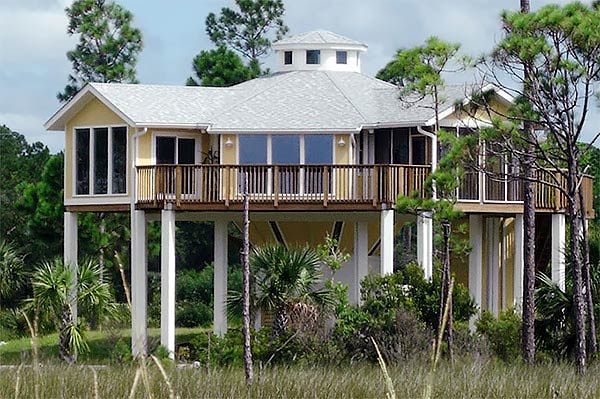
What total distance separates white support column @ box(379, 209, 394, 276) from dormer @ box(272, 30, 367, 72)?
7.67 meters

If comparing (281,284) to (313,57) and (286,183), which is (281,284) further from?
(313,57)

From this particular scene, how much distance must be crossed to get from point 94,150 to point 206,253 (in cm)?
1876

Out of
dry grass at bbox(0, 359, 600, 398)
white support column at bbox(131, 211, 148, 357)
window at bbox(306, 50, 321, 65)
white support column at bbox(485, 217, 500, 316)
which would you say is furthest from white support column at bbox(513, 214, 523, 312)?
dry grass at bbox(0, 359, 600, 398)

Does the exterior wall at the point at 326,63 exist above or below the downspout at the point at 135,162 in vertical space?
above

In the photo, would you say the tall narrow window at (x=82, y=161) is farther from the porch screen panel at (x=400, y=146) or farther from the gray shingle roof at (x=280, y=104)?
the porch screen panel at (x=400, y=146)

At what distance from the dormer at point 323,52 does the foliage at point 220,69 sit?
1109cm

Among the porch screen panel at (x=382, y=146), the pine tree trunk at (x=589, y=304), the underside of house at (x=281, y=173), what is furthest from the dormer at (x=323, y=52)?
the pine tree trunk at (x=589, y=304)

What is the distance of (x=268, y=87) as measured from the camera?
36.8 metres

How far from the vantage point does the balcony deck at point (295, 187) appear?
31.2 m

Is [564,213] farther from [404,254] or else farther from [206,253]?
[206,253]

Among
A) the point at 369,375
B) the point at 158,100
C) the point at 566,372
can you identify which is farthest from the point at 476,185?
the point at 369,375

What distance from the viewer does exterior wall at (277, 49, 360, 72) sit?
3794 centimetres

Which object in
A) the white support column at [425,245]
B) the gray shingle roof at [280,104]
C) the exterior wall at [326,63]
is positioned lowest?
the white support column at [425,245]

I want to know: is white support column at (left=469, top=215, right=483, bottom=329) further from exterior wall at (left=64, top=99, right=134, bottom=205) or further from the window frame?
exterior wall at (left=64, top=99, right=134, bottom=205)
